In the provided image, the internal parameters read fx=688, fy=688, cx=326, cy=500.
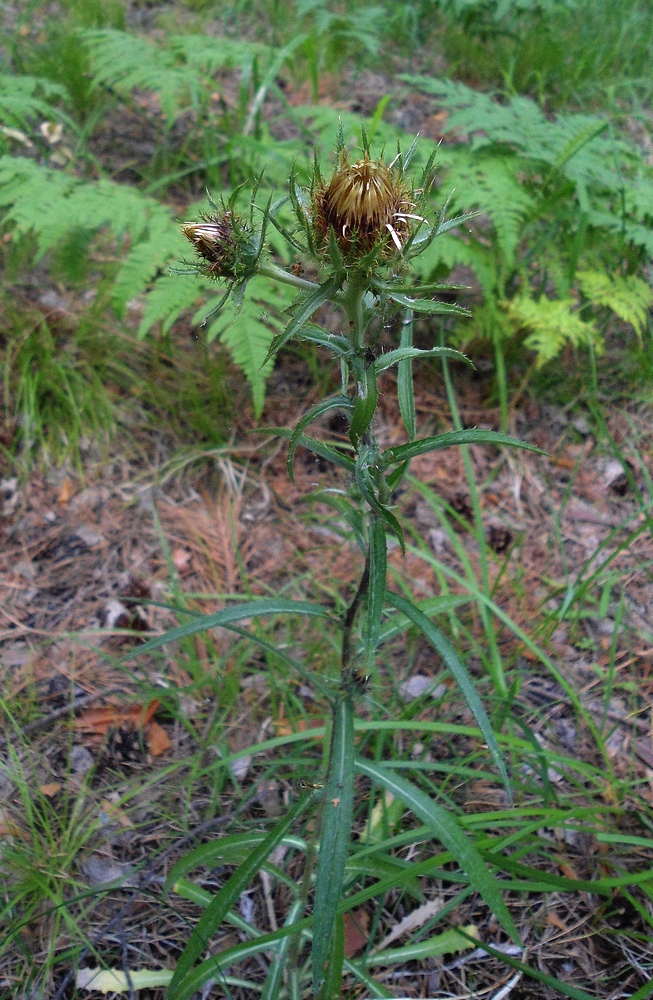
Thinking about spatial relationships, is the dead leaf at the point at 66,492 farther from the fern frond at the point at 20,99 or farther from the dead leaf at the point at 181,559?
the fern frond at the point at 20,99

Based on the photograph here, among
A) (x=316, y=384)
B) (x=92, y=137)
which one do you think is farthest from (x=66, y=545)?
(x=92, y=137)

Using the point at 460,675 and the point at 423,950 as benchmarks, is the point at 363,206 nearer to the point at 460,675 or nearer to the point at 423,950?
the point at 460,675

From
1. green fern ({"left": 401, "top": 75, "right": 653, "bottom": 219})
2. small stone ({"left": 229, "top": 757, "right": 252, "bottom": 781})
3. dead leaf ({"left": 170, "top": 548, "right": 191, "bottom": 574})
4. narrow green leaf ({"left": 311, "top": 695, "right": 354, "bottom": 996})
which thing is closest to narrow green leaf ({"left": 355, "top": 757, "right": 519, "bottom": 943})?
narrow green leaf ({"left": 311, "top": 695, "right": 354, "bottom": 996})

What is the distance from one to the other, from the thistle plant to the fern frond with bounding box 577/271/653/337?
1487mm

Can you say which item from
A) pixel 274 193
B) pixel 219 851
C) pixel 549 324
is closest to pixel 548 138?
pixel 549 324

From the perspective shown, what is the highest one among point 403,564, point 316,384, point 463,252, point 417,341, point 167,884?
point 463,252

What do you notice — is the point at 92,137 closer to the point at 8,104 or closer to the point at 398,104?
the point at 8,104

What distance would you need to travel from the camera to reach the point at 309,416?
101 cm

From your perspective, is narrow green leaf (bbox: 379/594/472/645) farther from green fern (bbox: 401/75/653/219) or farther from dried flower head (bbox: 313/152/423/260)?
green fern (bbox: 401/75/653/219)

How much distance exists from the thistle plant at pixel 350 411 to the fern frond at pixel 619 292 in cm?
149

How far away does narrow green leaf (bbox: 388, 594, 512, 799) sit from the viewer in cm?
115

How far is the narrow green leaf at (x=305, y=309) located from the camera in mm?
940

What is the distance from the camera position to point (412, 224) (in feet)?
3.25

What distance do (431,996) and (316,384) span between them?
181 centimetres
